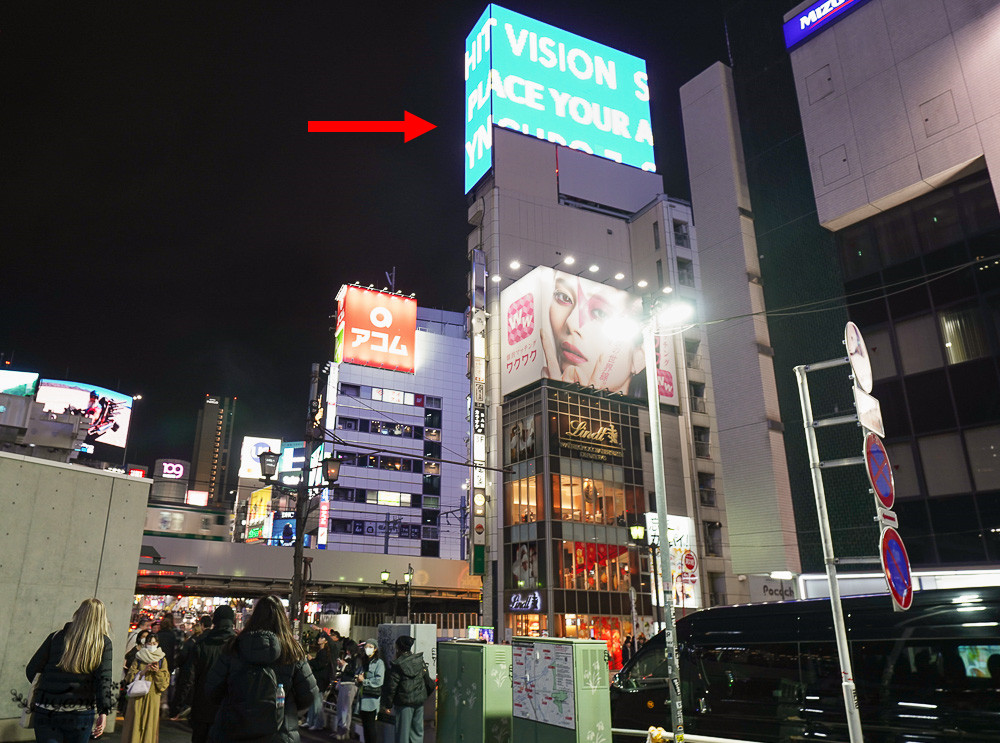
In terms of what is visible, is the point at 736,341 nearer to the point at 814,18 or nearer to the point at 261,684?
the point at 814,18

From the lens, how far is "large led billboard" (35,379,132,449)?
7756cm

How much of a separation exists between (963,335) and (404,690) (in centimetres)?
2384

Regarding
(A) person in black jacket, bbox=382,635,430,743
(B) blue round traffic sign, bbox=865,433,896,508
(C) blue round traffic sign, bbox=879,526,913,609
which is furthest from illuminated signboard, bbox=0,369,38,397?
(C) blue round traffic sign, bbox=879,526,913,609

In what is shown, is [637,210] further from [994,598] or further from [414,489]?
[994,598]

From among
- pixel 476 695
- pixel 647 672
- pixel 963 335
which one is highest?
pixel 963 335

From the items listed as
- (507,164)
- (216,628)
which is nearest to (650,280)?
(507,164)

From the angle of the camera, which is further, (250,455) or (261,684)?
(250,455)

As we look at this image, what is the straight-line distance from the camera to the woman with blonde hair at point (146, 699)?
31.7 feet

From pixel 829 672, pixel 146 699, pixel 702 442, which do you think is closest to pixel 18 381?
pixel 702 442

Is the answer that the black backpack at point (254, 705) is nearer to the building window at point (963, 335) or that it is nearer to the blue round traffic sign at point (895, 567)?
the blue round traffic sign at point (895, 567)

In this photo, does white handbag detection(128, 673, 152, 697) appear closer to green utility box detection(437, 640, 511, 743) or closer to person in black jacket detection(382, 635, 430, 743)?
person in black jacket detection(382, 635, 430, 743)

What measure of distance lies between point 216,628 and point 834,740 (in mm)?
7645

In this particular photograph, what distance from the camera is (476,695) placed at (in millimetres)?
10508

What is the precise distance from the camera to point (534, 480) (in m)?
43.3
